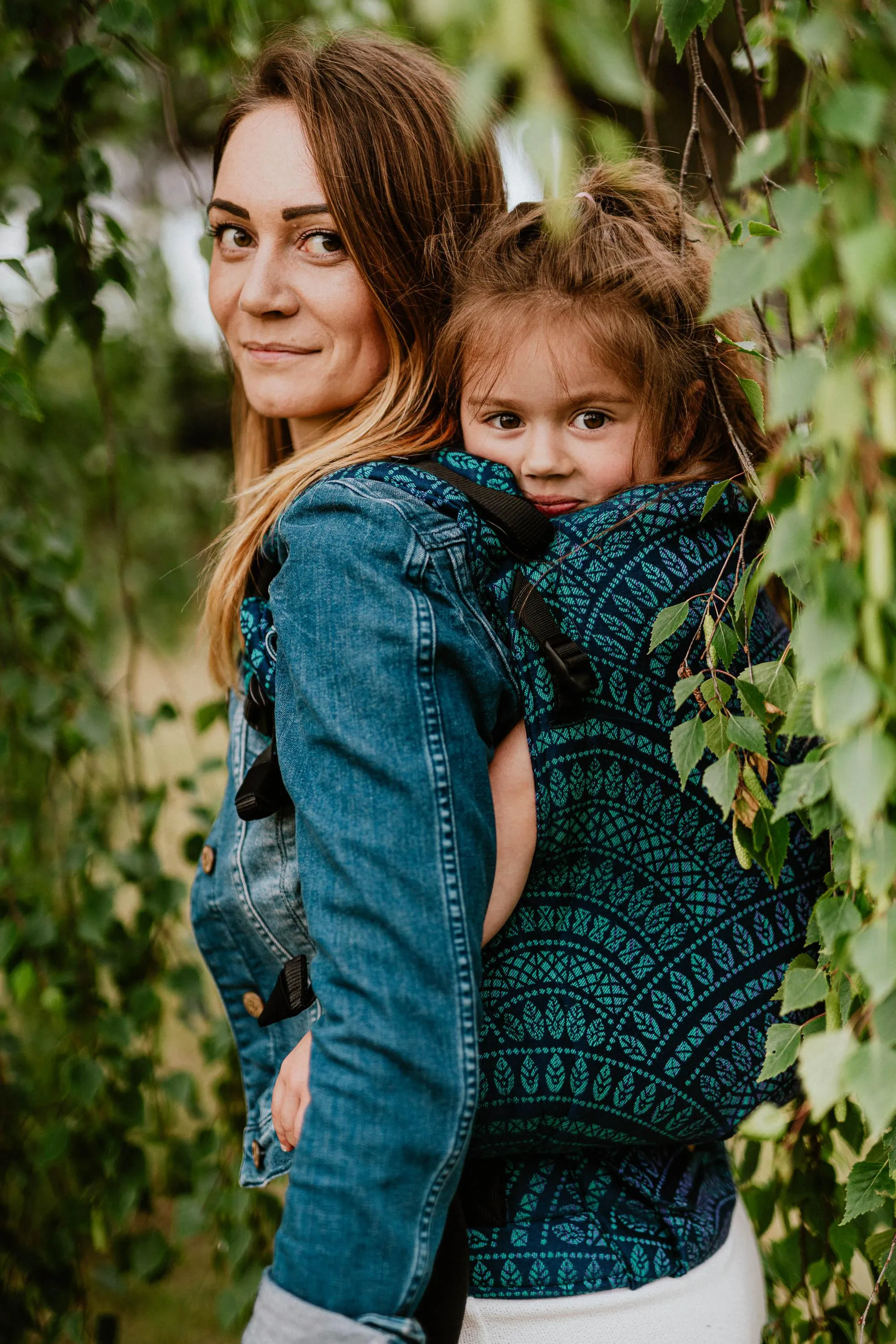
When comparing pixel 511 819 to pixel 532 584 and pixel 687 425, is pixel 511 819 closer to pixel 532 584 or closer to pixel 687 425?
pixel 532 584

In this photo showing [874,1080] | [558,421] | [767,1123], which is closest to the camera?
[874,1080]

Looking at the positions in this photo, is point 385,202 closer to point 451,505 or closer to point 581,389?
point 581,389

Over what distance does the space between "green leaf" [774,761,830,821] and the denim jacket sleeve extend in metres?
0.23

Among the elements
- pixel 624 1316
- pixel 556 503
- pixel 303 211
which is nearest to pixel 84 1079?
pixel 624 1316

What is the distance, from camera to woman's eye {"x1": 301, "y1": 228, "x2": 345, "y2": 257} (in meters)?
1.27

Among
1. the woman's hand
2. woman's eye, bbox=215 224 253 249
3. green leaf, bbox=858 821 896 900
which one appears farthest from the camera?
woman's eye, bbox=215 224 253 249

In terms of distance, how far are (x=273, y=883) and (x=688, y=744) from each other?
0.44 m

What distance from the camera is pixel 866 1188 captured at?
963 mm

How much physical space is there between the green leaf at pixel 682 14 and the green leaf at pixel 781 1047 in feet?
2.46

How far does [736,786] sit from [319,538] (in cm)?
40

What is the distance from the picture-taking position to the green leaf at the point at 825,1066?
2.15 feet

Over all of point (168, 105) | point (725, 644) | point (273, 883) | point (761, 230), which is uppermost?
point (168, 105)

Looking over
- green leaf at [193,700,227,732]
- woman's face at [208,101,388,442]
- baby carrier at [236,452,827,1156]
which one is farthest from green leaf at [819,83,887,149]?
green leaf at [193,700,227,732]

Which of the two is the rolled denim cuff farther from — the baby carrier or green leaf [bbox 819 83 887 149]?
green leaf [bbox 819 83 887 149]
